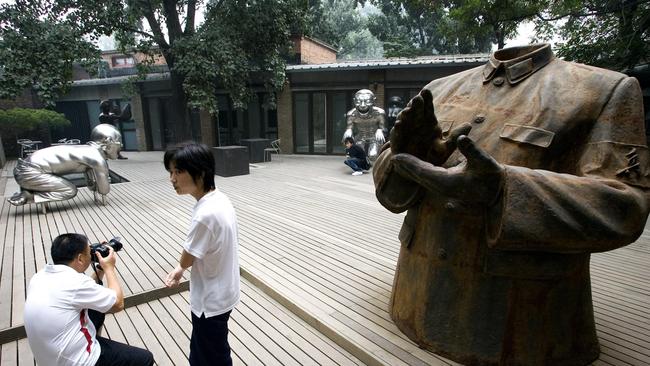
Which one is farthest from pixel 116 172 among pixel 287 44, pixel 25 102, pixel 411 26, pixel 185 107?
pixel 411 26

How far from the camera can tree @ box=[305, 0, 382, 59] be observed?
2136 centimetres

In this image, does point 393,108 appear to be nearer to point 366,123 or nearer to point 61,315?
point 366,123

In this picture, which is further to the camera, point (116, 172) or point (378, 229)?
point (116, 172)

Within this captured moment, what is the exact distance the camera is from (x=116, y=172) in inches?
451

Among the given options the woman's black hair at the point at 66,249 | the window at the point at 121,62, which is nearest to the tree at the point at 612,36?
the woman's black hair at the point at 66,249

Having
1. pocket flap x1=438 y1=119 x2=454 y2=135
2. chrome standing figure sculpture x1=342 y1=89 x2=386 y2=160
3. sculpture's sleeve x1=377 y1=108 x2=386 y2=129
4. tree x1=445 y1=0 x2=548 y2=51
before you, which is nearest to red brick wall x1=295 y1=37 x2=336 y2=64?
chrome standing figure sculpture x1=342 y1=89 x2=386 y2=160

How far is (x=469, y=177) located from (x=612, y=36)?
7351 mm

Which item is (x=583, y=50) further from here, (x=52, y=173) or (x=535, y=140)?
(x=52, y=173)

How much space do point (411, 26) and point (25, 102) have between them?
760 inches

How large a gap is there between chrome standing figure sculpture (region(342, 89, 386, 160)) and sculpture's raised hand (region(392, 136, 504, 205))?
878 centimetres

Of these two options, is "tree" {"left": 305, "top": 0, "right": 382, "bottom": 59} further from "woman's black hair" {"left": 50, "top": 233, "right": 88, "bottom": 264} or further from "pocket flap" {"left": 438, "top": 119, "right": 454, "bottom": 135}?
"woman's black hair" {"left": 50, "top": 233, "right": 88, "bottom": 264}

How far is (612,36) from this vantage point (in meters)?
6.96

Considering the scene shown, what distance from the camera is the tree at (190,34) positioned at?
1048cm

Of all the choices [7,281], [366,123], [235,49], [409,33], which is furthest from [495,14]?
[409,33]
